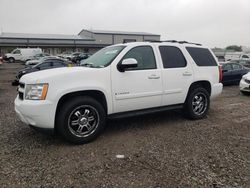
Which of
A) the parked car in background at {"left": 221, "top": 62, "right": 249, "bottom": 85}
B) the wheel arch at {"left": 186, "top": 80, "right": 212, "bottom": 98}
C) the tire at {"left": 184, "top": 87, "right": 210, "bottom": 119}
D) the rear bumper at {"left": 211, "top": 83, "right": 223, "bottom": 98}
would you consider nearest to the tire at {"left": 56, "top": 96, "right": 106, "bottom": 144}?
the tire at {"left": 184, "top": 87, "right": 210, "bottom": 119}

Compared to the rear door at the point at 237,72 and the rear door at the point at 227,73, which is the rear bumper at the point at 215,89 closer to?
the rear door at the point at 227,73

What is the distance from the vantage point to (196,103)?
18.8 ft

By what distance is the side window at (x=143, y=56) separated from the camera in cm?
475

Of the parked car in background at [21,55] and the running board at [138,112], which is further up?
the parked car in background at [21,55]

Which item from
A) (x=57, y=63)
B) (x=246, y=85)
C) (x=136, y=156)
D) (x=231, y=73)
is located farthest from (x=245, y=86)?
(x=57, y=63)

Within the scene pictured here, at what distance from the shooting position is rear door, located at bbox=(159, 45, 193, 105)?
16.7 ft

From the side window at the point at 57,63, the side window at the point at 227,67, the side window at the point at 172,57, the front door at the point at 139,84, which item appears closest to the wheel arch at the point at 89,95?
the front door at the point at 139,84

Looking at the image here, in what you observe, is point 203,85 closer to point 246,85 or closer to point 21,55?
point 246,85

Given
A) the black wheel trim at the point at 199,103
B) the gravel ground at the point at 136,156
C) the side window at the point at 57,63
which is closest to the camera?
the gravel ground at the point at 136,156

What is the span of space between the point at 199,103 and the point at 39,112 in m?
3.86

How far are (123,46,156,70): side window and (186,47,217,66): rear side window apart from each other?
1.19 meters

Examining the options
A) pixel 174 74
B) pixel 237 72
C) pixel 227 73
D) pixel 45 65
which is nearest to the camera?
pixel 174 74

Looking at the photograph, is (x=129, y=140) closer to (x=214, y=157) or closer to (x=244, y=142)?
(x=214, y=157)

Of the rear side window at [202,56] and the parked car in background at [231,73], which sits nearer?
the rear side window at [202,56]
